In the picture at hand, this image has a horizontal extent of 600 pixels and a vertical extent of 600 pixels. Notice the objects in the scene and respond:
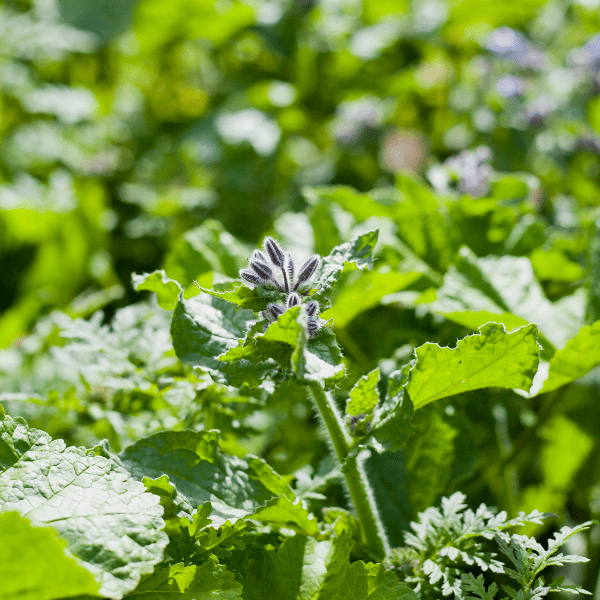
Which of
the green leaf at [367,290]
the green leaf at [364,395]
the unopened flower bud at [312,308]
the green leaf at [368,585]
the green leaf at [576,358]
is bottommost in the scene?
the green leaf at [368,585]

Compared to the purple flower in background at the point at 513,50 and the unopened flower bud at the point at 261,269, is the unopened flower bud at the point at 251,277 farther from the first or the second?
the purple flower in background at the point at 513,50

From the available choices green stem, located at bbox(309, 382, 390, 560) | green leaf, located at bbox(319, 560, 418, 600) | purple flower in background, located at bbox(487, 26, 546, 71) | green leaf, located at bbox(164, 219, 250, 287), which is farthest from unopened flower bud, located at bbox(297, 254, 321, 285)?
purple flower in background, located at bbox(487, 26, 546, 71)

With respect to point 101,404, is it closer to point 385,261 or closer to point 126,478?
point 126,478

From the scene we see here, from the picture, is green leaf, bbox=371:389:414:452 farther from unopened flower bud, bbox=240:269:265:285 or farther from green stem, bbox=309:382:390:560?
unopened flower bud, bbox=240:269:265:285

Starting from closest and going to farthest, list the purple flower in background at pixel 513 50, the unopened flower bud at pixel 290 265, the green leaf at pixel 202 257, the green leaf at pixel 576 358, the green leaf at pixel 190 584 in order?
1. the green leaf at pixel 190 584
2. the unopened flower bud at pixel 290 265
3. the green leaf at pixel 576 358
4. the green leaf at pixel 202 257
5. the purple flower in background at pixel 513 50

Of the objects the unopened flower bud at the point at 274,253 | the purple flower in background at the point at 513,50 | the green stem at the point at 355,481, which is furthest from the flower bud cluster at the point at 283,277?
the purple flower in background at the point at 513,50

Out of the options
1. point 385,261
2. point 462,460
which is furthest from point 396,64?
point 462,460

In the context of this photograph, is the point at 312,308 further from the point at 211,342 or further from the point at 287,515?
the point at 287,515

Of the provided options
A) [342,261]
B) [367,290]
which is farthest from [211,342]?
[367,290]
